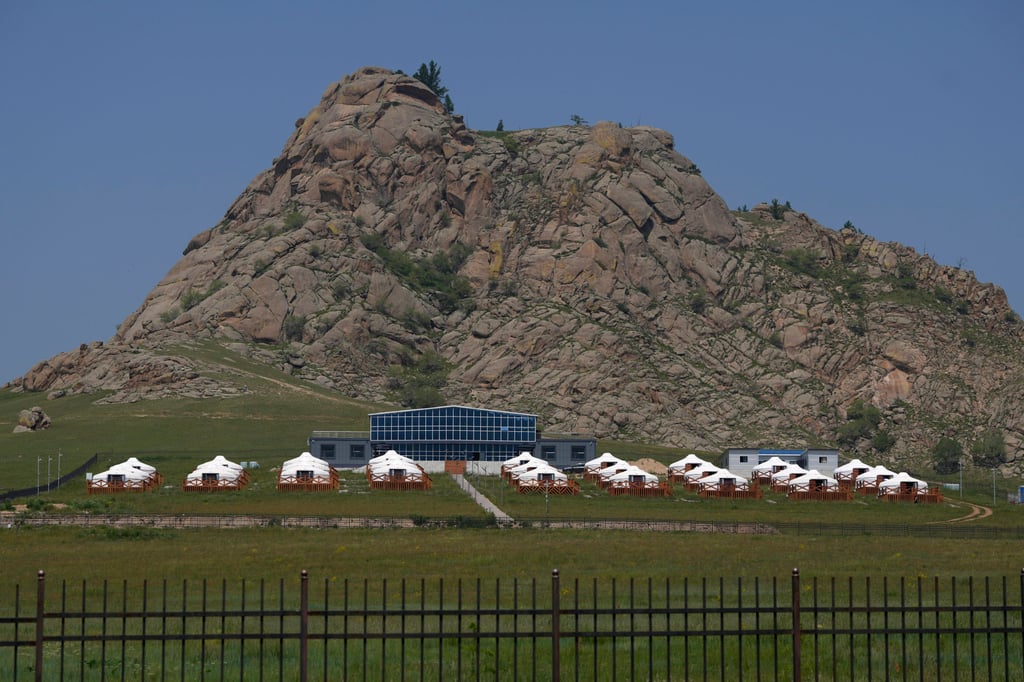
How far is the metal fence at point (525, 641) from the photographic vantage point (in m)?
23.5

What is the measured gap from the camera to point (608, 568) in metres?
54.0

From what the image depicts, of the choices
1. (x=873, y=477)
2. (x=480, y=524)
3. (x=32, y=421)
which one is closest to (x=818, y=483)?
(x=873, y=477)

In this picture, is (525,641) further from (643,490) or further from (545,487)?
(643,490)

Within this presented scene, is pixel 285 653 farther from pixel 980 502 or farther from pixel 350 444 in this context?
pixel 350 444

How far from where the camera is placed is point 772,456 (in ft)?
485

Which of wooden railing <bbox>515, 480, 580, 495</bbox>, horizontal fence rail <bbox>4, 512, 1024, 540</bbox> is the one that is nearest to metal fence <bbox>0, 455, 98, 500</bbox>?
horizontal fence rail <bbox>4, 512, 1024, 540</bbox>

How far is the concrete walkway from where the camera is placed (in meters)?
81.9

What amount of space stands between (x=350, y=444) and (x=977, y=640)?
398 ft

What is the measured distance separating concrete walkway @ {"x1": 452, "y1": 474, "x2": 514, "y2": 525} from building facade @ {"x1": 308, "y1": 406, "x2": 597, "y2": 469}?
1969 centimetres

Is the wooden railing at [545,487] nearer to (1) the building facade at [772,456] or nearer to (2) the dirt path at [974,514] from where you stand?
(2) the dirt path at [974,514]

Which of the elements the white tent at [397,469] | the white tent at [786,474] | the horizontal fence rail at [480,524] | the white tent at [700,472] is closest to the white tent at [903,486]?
the white tent at [786,474]

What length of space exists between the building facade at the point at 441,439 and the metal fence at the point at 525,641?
10855 centimetres

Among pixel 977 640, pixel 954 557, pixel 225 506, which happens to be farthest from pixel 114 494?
pixel 977 640

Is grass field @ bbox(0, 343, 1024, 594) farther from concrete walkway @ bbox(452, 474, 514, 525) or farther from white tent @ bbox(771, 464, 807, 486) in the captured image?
A: white tent @ bbox(771, 464, 807, 486)
